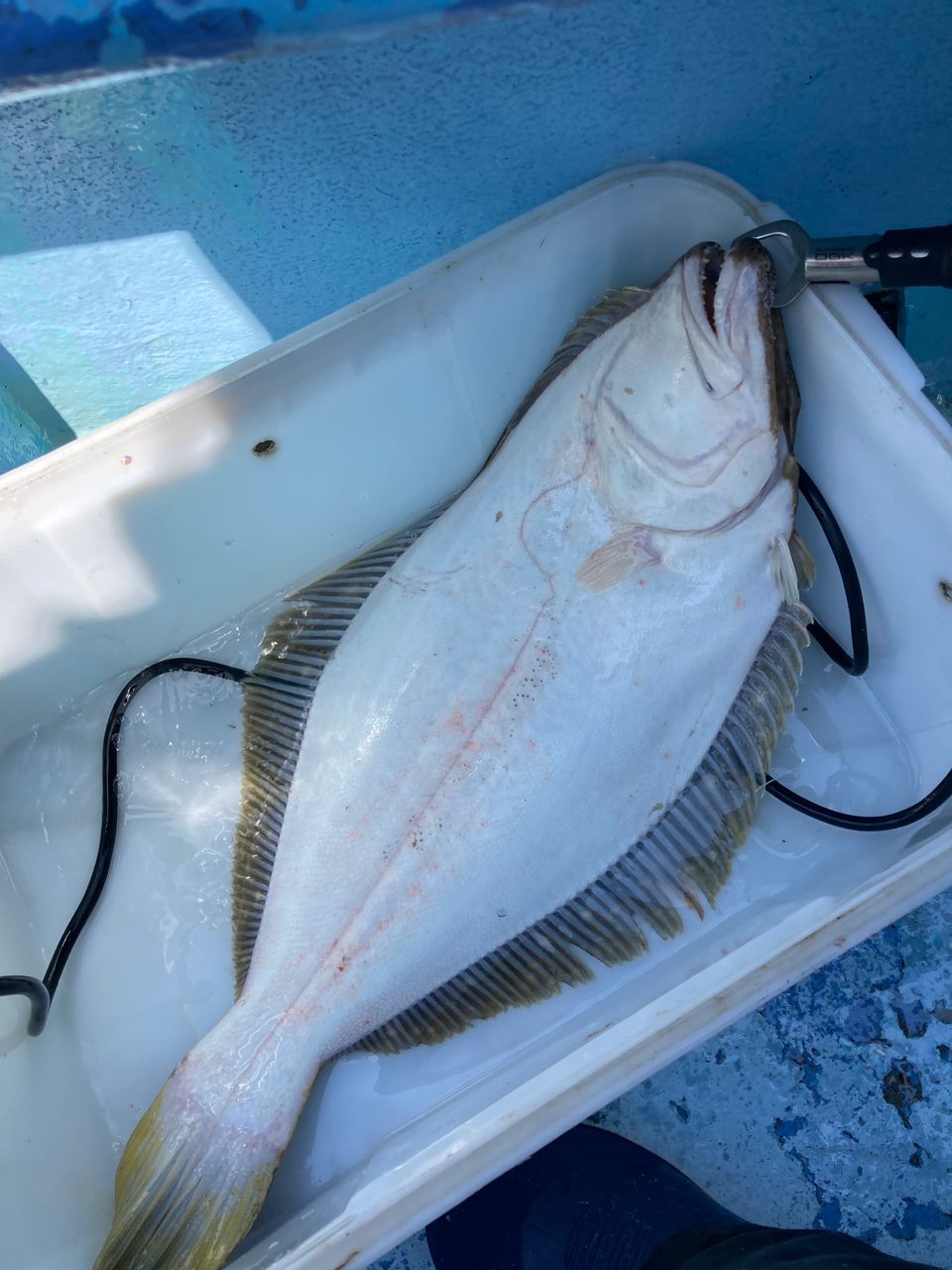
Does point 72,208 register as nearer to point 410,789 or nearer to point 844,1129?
point 410,789

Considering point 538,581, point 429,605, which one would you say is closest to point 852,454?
point 538,581

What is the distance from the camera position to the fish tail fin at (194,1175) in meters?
0.98

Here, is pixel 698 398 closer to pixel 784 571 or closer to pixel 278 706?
pixel 784 571

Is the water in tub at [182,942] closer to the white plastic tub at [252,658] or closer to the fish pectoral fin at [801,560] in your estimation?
the white plastic tub at [252,658]

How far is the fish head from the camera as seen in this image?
979mm

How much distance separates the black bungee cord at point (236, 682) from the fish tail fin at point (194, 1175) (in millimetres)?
267

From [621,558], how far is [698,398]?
19 cm

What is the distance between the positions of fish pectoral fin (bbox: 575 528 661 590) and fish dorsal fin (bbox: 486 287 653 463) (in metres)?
0.22

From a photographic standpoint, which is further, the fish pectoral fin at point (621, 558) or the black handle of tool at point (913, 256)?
the fish pectoral fin at point (621, 558)

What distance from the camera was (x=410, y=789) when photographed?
41.4 inches

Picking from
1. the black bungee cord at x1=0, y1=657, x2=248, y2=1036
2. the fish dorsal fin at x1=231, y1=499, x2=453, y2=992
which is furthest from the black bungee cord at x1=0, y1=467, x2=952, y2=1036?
the fish dorsal fin at x1=231, y1=499, x2=453, y2=992

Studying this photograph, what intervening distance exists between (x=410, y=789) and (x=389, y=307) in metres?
0.58

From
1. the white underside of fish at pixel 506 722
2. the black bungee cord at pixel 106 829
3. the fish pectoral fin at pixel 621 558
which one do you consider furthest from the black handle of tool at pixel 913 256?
the black bungee cord at pixel 106 829

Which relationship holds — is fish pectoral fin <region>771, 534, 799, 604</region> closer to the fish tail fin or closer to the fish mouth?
the fish mouth
